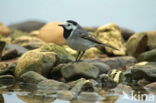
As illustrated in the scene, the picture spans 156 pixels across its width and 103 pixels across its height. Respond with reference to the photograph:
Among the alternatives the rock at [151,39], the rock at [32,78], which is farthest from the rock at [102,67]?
the rock at [151,39]

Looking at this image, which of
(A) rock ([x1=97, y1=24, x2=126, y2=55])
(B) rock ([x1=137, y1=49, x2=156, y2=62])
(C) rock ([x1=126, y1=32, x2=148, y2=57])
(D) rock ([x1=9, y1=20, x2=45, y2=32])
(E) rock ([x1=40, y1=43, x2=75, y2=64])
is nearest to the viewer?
(E) rock ([x1=40, y1=43, x2=75, y2=64])

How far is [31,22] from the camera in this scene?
19.1 meters

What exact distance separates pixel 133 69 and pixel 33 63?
179 centimetres

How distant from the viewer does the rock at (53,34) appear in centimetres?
1251

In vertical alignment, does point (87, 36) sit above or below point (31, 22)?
above

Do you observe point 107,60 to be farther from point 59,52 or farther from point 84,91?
point 84,91

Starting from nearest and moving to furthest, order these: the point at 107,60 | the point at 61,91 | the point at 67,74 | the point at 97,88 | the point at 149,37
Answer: the point at 61,91 → the point at 97,88 → the point at 67,74 → the point at 107,60 → the point at 149,37

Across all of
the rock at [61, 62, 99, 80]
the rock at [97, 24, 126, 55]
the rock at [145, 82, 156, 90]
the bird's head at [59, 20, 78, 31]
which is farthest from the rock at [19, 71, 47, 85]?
the rock at [97, 24, 126, 55]

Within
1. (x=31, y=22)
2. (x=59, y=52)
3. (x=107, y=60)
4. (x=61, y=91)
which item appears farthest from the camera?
(x=31, y=22)

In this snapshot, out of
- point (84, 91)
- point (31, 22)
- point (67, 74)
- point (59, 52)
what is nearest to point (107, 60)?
point (59, 52)

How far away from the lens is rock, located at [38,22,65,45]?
492 inches

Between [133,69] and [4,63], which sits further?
[4,63]

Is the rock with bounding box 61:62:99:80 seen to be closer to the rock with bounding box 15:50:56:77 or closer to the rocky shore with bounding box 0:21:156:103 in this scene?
the rocky shore with bounding box 0:21:156:103

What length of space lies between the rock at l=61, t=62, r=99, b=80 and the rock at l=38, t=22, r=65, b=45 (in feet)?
12.3
